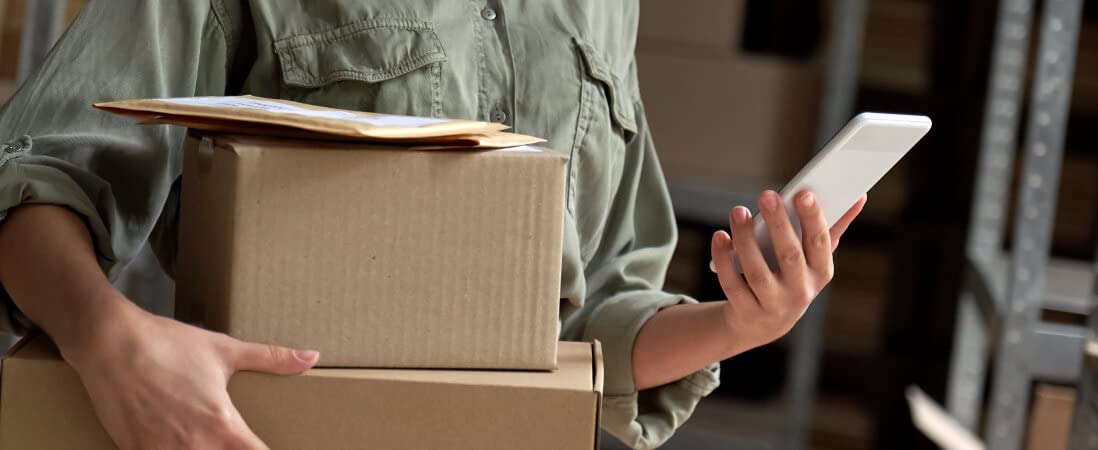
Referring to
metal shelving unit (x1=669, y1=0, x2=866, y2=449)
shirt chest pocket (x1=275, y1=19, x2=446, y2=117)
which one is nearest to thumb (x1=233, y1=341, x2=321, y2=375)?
shirt chest pocket (x1=275, y1=19, x2=446, y2=117)

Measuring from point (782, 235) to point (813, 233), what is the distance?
0.02m

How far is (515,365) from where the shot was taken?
749 millimetres

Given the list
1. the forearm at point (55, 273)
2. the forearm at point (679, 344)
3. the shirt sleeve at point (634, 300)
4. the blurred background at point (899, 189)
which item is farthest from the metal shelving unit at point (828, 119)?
the forearm at point (55, 273)

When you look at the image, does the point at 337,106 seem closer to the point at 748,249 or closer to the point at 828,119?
the point at 748,249

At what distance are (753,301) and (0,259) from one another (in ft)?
1.58

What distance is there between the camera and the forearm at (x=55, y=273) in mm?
701

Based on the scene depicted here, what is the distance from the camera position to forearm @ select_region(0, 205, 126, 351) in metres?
0.70


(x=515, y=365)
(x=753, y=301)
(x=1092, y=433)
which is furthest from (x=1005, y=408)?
(x=515, y=365)

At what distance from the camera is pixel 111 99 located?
0.82 m

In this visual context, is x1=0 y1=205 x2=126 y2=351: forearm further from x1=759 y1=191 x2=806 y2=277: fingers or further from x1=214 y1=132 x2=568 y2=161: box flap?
x1=759 y1=191 x2=806 y2=277: fingers

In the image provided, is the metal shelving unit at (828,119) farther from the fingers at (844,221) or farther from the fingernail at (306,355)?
the fingernail at (306,355)

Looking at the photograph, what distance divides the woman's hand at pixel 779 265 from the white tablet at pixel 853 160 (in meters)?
0.01

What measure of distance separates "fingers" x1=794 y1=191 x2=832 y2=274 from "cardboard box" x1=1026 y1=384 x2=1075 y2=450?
1158 mm

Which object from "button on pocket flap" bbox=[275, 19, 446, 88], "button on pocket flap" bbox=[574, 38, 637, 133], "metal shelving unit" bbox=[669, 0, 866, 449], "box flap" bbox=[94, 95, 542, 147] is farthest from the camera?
"metal shelving unit" bbox=[669, 0, 866, 449]
